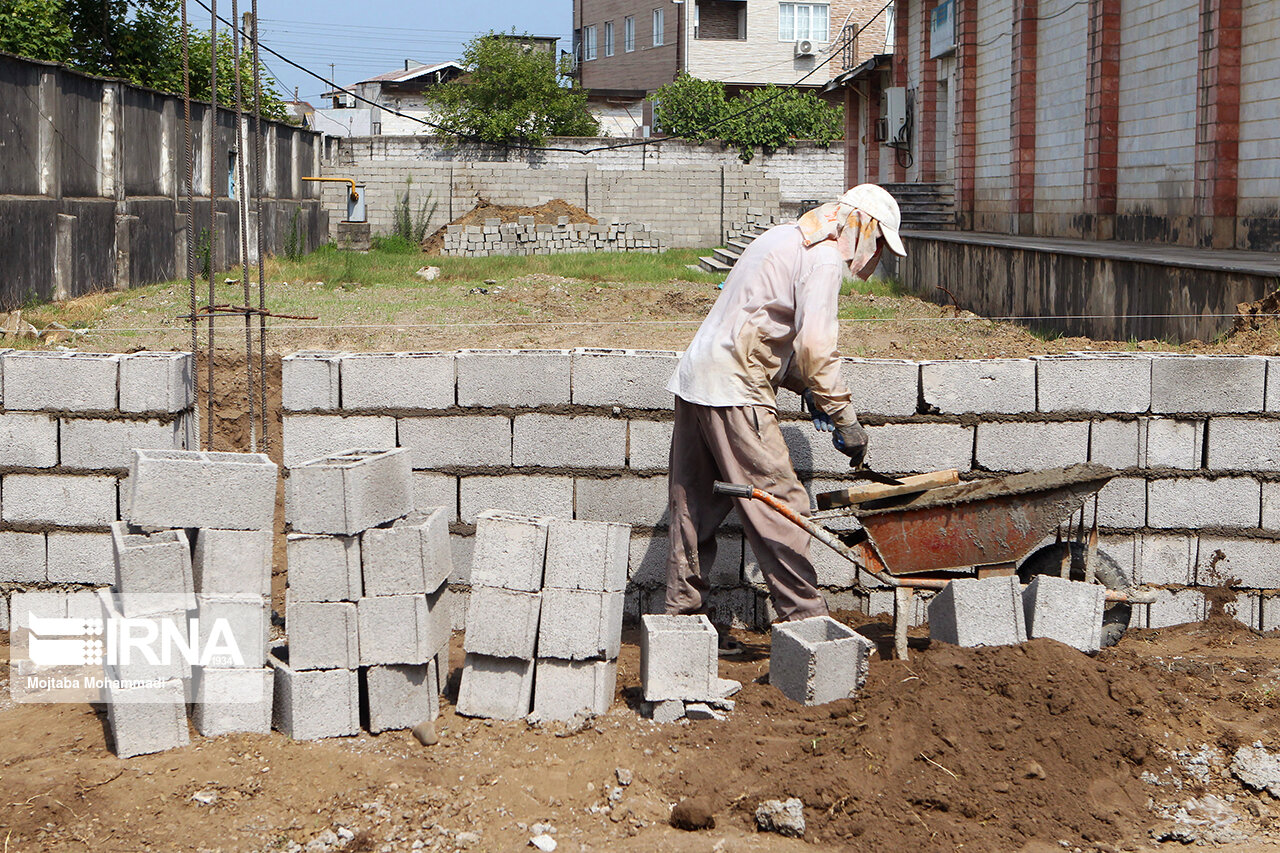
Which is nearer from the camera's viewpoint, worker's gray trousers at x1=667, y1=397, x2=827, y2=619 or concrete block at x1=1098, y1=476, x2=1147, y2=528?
worker's gray trousers at x1=667, y1=397, x2=827, y2=619

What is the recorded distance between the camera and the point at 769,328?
489 centimetres

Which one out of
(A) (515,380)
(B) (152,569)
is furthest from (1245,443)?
(B) (152,569)

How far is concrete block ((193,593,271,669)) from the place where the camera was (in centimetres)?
436

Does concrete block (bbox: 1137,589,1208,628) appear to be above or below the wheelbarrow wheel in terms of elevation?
A: below

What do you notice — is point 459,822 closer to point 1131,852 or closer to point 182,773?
point 182,773

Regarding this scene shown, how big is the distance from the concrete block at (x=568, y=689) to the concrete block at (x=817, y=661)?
68 centimetres

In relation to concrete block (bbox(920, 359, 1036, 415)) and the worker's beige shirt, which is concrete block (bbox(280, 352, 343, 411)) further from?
concrete block (bbox(920, 359, 1036, 415))

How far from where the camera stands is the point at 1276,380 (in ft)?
18.1

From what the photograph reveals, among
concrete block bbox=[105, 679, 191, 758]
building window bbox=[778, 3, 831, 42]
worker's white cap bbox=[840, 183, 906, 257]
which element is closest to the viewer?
concrete block bbox=[105, 679, 191, 758]

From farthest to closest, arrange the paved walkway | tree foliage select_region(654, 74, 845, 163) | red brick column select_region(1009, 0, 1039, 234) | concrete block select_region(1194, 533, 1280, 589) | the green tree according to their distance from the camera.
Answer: tree foliage select_region(654, 74, 845, 163) < the green tree < red brick column select_region(1009, 0, 1039, 234) < the paved walkway < concrete block select_region(1194, 533, 1280, 589)

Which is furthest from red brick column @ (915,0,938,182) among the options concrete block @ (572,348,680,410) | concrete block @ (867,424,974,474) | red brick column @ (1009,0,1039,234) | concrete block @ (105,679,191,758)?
concrete block @ (105,679,191,758)

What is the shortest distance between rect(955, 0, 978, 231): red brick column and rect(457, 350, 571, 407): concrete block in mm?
21194

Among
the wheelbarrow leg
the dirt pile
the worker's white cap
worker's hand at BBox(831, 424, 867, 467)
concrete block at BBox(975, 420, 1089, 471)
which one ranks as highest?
the dirt pile

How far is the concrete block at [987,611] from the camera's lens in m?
4.67
